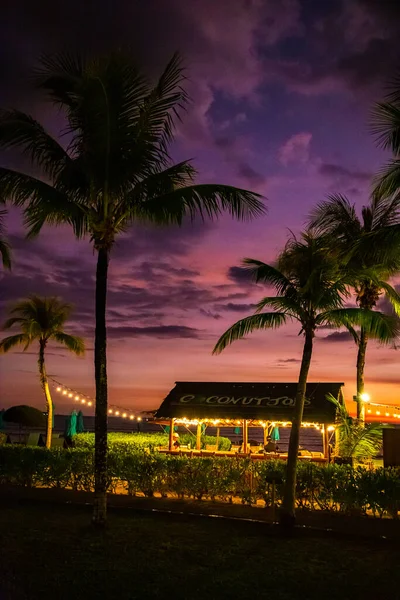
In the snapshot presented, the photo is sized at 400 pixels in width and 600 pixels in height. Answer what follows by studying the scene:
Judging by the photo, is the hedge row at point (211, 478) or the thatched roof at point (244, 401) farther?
the thatched roof at point (244, 401)

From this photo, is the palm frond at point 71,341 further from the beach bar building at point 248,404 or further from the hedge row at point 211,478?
the hedge row at point 211,478

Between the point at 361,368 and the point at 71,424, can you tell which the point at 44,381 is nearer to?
the point at 71,424

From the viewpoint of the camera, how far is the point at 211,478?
13.6 metres

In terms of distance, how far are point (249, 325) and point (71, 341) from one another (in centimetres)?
1543

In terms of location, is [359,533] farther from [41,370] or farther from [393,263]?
[41,370]

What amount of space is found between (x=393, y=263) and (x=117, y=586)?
34.8 feet

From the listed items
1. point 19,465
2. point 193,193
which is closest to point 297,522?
point 193,193

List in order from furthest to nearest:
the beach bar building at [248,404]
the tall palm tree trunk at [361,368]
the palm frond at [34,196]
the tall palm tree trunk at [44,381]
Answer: the tall palm tree trunk at [44,381], the beach bar building at [248,404], the tall palm tree trunk at [361,368], the palm frond at [34,196]

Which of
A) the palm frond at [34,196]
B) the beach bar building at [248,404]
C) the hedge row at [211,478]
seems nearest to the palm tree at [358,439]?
A: the beach bar building at [248,404]

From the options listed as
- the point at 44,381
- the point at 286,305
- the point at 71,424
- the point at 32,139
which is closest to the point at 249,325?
the point at 286,305

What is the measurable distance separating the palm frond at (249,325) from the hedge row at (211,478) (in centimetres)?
305

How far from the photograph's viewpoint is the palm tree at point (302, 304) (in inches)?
453

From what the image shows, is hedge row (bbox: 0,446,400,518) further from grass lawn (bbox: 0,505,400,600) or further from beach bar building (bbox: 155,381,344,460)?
beach bar building (bbox: 155,381,344,460)

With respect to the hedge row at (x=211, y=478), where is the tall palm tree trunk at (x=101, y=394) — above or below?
above
